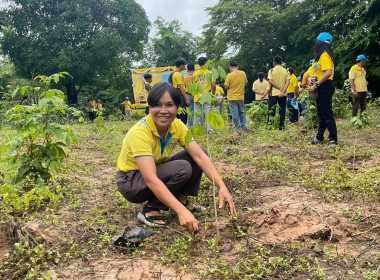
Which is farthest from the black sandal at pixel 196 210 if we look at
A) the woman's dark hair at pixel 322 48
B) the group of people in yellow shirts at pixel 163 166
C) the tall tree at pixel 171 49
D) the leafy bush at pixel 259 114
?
the tall tree at pixel 171 49

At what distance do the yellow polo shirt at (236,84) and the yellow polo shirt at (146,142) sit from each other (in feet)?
15.3

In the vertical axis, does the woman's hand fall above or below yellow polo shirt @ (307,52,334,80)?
below

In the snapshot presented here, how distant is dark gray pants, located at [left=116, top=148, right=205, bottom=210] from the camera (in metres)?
2.44

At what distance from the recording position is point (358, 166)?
3.57m

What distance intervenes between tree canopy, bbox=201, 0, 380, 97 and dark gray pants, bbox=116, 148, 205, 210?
11583 mm

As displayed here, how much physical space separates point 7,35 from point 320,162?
1713 centimetres

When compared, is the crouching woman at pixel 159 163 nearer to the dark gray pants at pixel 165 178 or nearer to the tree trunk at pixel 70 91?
the dark gray pants at pixel 165 178

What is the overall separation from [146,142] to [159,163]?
0.41 m

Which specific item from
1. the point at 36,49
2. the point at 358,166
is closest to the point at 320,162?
the point at 358,166

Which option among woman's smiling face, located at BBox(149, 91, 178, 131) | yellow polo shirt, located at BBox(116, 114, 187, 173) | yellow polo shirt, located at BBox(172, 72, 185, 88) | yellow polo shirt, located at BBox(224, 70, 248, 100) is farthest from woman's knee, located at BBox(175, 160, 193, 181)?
yellow polo shirt, located at BBox(224, 70, 248, 100)

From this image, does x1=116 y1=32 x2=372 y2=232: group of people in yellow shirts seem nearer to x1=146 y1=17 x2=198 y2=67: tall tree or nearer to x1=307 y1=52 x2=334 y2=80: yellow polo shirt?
x1=307 y1=52 x2=334 y2=80: yellow polo shirt

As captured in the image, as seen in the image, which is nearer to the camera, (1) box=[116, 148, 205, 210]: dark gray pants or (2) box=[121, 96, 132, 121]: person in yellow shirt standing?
(1) box=[116, 148, 205, 210]: dark gray pants

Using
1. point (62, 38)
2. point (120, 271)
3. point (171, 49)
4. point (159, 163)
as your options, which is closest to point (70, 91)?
point (62, 38)

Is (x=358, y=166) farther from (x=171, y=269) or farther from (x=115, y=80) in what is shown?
(x=115, y=80)
